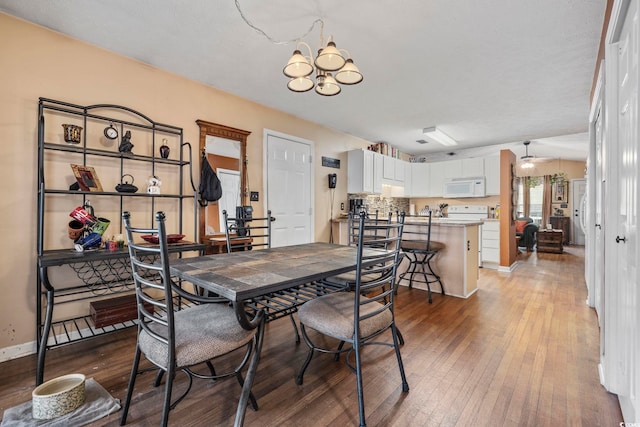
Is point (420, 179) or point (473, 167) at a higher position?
point (473, 167)

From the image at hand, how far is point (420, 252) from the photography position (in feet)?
11.5

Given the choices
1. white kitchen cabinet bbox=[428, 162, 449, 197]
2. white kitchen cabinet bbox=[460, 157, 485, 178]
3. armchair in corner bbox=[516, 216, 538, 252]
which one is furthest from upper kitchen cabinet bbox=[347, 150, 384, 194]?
armchair in corner bbox=[516, 216, 538, 252]

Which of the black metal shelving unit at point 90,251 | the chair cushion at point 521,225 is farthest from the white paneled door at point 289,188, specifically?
the chair cushion at point 521,225

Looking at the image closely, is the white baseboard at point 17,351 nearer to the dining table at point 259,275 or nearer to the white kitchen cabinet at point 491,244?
the dining table at point 259,275

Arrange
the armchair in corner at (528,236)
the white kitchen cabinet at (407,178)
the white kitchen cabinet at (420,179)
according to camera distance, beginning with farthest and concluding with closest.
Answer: the armchair in corner at (528,236), the white kitchen cabinet at (420,179), the white kitchen cabinet at (407,178)

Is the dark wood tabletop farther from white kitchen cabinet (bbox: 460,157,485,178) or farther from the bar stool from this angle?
white kitchen cabinet (bbox: 460,157,485,178)

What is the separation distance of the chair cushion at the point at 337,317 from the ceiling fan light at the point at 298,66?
144cm

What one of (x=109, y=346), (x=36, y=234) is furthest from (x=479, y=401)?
(x=36, y=234)

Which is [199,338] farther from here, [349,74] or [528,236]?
[528,236]

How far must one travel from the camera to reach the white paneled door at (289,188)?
12.8ft

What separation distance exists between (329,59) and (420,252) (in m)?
2.51

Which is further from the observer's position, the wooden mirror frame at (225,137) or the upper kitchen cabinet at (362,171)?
the upper kitchen cabinet at (362,171)

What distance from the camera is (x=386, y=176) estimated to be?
5.64 metres

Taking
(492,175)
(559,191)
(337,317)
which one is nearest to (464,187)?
(492,175)
